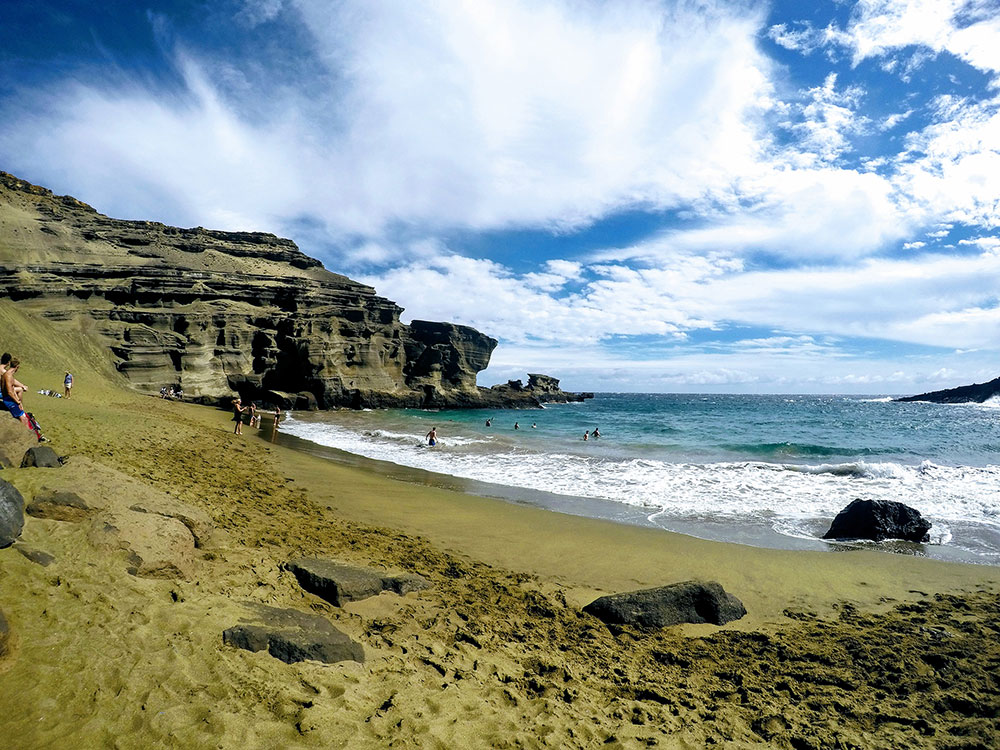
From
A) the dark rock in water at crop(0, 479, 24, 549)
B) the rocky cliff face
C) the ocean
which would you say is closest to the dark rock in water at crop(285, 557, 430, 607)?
the dark rock in water at crop(0, 479, 24, 549)

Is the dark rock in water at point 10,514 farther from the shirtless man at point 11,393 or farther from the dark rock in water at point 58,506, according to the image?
the shirtless man at point 11,393

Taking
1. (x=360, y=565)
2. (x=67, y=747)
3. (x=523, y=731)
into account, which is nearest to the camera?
(x=67, y=747)

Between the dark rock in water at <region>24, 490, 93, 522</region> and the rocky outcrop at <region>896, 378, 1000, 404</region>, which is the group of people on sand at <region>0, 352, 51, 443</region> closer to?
the dark rock in water at <region>24, 490, 93, 522</region>

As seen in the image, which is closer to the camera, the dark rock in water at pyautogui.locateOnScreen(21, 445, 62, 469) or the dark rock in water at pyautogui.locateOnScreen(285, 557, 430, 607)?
the dark rock in water at pyautogui.locateOnScreen(285, 557, 430, 607)

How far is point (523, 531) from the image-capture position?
400 inches

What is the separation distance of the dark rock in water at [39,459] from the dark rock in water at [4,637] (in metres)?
4.15

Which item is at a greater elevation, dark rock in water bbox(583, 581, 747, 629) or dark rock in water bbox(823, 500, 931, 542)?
dark rock in water bbox(823, 500, 931, 542)

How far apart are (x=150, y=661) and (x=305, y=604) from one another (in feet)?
5.88

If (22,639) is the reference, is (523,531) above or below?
below

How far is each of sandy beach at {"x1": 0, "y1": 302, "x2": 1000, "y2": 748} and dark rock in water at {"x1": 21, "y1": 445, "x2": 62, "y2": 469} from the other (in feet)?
1.12

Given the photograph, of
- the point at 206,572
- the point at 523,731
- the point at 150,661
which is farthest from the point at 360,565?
the point at 523,731

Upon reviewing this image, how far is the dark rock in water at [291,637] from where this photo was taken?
4191 millimetres

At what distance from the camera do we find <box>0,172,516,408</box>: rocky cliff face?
43.1 meters

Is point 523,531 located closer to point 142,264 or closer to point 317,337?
point 317,337
